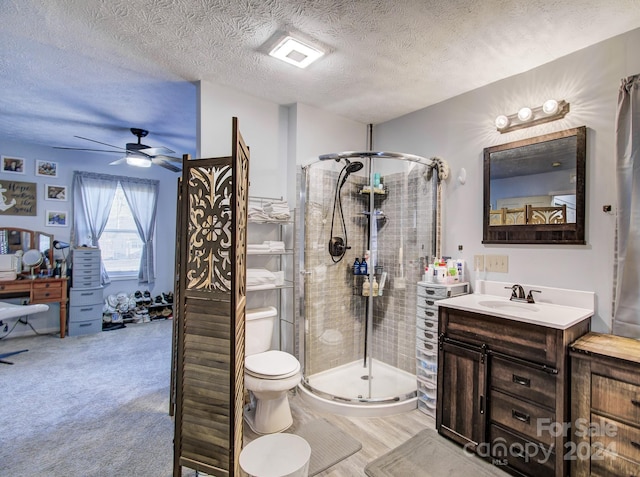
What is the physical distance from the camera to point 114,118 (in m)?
3.40

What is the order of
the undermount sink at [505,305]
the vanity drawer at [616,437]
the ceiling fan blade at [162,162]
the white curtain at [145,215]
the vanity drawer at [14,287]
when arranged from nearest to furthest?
the vanity drawer at [616,437], the undermount sink at [505,305], the ceiling fan blade at [162,162], the vanity drawer at [14,287], the white curtain at [145,215]

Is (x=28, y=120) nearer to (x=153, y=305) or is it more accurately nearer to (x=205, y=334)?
(x=153, y=305)

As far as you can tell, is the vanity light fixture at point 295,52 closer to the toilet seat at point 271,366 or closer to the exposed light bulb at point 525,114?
Result: the exposed light bulb at point 525,114

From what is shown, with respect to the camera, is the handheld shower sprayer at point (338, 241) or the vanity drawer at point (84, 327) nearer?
the handheld shower sprayer at point (338, 241)

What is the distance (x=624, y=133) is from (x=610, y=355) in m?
1.32

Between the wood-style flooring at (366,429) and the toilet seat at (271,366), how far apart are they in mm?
456

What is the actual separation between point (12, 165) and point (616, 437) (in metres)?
6.61

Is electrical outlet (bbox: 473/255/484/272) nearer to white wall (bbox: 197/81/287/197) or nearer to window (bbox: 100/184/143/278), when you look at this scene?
white wall (bbox: 197/81/287/197)

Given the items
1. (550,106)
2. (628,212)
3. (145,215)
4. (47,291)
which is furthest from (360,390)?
(145,215)

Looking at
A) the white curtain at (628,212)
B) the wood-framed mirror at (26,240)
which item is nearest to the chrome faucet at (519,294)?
the white curtain at (628,212)

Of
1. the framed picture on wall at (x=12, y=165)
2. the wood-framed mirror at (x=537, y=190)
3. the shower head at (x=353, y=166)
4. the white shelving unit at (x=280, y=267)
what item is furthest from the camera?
the framed picture on wall at (x=12, y=165)

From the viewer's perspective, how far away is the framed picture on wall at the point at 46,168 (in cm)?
438

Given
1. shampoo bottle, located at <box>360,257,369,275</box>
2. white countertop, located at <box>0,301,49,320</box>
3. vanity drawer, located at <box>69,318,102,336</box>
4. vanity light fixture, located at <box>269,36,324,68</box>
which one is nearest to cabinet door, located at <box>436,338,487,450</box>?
shampoo bottle, located at <box>360,257,369,275</box>

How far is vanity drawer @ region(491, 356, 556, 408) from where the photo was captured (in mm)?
1651
